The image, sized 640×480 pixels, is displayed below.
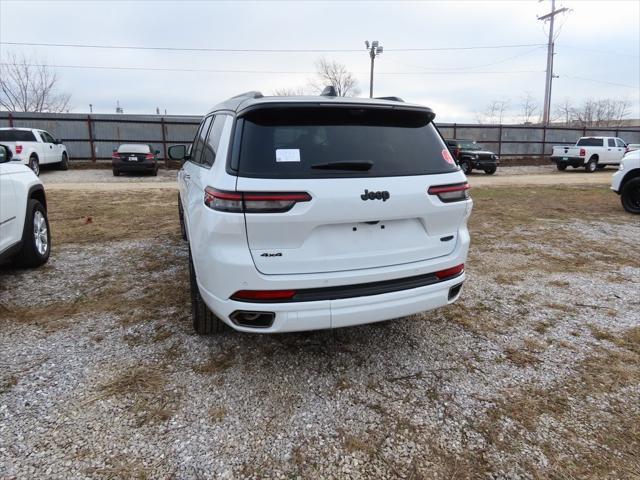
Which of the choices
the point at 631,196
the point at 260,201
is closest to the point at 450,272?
the point at 260,201

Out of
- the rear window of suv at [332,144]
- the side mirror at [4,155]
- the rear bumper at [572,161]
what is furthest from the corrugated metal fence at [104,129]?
the rear window of suv at [332,144]

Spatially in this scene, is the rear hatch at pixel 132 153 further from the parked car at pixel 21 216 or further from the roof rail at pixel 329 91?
the roof rail at pixel 329 91

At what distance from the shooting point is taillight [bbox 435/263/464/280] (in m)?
2.91

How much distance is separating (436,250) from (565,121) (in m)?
70.8

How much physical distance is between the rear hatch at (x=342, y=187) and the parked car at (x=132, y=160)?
16.2 m

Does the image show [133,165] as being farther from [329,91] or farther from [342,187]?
[342,187]

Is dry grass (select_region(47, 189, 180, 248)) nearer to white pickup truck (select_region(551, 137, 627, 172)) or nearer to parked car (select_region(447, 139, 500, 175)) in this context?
parked car (select_region(447, 139, 500, 175))

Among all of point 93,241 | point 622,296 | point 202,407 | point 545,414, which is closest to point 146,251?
point 93,241

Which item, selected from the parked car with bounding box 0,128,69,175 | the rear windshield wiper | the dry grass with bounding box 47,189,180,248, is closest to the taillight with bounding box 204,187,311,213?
the rear windshield wiper

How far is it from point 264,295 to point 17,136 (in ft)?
58.0

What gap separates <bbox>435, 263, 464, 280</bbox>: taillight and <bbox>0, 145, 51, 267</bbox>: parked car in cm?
388

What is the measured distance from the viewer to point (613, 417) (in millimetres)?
2482

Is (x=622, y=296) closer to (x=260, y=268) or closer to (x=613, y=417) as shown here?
(x=613, y=417)

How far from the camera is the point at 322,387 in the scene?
277 centimetres
